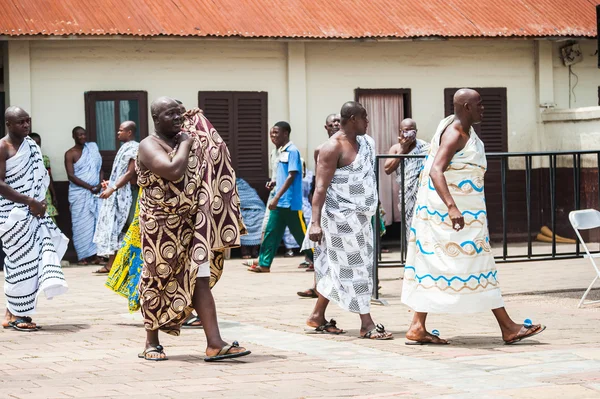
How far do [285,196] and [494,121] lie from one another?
6378 millimetres

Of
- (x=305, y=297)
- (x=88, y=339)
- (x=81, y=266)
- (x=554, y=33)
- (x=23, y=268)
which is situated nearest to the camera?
(x=88, y=339)

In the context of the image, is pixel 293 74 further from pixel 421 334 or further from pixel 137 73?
pixel 421 334

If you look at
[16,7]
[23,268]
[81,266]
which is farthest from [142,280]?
[16,7]

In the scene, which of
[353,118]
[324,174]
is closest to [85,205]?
[324,174]

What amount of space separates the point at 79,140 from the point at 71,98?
76cm

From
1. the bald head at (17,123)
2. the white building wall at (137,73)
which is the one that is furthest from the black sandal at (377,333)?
the white building wall at (137,73)

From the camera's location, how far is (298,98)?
Answer: 18266 mm

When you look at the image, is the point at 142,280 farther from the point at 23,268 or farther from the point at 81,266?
the point at 81,266

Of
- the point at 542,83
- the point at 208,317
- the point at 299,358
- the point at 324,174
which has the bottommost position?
the point at 299,358

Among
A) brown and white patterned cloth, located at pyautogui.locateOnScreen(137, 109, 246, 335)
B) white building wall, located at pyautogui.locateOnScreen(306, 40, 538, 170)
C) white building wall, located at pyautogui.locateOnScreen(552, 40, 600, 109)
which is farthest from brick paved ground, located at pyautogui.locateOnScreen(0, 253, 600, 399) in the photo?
white building wall, located at pyautogui.locateOnScreen(552, 40, 600, 109)

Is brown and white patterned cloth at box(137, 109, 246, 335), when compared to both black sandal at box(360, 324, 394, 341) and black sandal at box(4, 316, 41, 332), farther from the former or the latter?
black sandal at box(4, 316, 41, 332)

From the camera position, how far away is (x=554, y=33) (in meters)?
18.9

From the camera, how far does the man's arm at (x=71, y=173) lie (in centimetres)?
1661

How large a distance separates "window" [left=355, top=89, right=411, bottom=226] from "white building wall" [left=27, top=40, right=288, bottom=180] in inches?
57.4
